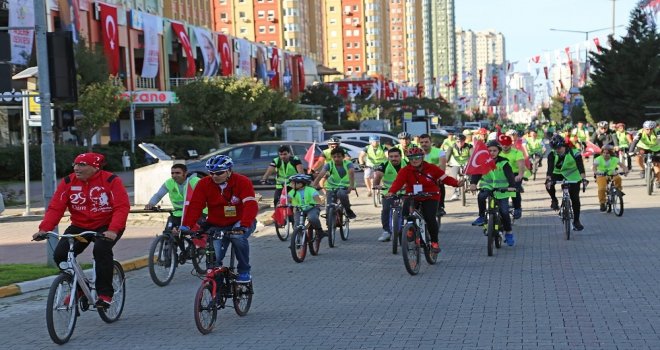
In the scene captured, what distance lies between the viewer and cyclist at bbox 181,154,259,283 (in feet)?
28.0

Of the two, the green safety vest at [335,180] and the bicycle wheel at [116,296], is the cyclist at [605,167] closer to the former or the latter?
the green safety vest at [335,180]

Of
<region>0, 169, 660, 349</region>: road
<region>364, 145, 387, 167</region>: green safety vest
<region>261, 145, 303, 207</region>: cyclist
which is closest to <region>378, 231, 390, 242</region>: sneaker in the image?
<region>0, 169, 660, 349</region>: road

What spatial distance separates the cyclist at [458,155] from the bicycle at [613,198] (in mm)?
4719

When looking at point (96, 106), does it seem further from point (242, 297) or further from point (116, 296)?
point (242, 297)

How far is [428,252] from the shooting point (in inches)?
487

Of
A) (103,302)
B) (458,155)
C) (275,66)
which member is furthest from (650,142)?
(275,66)

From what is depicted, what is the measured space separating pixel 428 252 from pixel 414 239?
0.66 meters

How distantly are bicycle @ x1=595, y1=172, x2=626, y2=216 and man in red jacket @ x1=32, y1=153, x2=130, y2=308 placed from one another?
12.5m

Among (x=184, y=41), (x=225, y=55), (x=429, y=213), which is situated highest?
(x=184, y=41)

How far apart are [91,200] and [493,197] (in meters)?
7.04

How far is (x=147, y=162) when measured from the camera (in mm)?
45625

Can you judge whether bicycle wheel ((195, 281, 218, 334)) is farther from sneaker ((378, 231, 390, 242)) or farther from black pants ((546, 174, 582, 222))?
black pants ((546, 174, 582, 222))

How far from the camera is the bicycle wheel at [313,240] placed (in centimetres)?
1385

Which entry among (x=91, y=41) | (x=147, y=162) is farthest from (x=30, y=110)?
(x=91, y=41)
